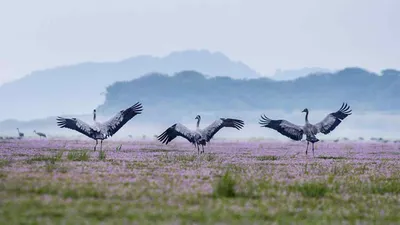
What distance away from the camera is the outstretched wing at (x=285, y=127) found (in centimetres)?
3775

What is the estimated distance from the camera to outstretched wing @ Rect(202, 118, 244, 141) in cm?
3603

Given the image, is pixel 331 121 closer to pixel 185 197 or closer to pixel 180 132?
pixel 180 132

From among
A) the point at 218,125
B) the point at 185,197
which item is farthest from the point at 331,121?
Answer: the point at 185,197

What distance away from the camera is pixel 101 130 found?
36.1 metres

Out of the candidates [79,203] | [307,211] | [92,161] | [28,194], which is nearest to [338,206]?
[307,211]

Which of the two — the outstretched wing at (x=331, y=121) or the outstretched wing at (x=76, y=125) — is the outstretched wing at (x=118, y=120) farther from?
the outstretched wing at (x=331, y=121)

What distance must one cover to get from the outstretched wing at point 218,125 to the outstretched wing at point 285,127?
1.90 m

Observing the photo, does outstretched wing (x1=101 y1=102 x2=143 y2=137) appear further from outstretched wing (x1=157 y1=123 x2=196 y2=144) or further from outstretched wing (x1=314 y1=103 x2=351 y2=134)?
outstretched wing (x1=314 y1=103 x2=351 y2=134)

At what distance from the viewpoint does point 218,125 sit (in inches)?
1425

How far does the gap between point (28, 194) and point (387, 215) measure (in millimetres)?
8119

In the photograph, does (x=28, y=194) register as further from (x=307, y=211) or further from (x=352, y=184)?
(x=352, y=184)

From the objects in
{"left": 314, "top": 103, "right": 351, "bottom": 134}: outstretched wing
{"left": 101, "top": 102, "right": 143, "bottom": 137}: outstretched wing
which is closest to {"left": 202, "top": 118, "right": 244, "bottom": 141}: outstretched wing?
{"left": 101, "top": 102, "right": 143, "bottom": 137}: outstretched wing

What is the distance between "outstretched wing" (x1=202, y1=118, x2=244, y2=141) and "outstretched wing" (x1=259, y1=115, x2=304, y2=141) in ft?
6.23

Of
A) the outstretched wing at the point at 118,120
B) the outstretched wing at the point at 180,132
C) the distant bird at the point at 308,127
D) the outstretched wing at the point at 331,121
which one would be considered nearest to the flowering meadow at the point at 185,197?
the outstretched wing at the point at 118,120
